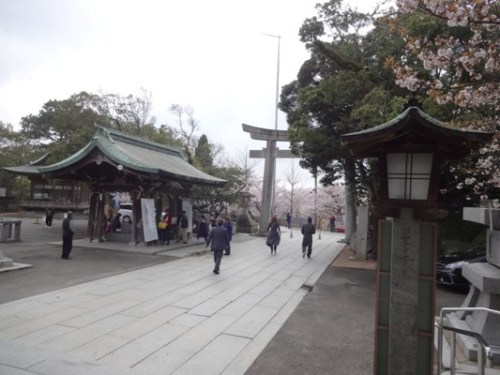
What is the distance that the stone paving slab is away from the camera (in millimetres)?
4977

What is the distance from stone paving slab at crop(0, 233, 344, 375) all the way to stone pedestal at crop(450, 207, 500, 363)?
9.99 ft

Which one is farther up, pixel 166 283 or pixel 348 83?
pixel 348 83

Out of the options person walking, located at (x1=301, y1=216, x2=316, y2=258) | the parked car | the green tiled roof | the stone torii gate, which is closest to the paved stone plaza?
person walking, located at (x1=301, y1=216, x2=316, y2=258)

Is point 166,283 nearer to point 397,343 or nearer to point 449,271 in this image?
point 397,343

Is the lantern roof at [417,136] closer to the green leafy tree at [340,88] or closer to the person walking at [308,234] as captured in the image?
the green leafy tree at [340,88]

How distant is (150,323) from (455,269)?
27.6ft

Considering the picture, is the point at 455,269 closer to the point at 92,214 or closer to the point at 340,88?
the point at 340,88

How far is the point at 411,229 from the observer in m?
3.98

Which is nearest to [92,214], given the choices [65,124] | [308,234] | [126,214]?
[126,214]

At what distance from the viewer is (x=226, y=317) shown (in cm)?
723

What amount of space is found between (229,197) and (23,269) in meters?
17.1

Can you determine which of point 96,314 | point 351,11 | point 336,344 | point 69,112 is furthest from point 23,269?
point 69,112

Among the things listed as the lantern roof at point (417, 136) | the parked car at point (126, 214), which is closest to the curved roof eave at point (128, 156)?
the parked car at point (126, 214)

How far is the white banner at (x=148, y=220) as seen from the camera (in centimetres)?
1593
